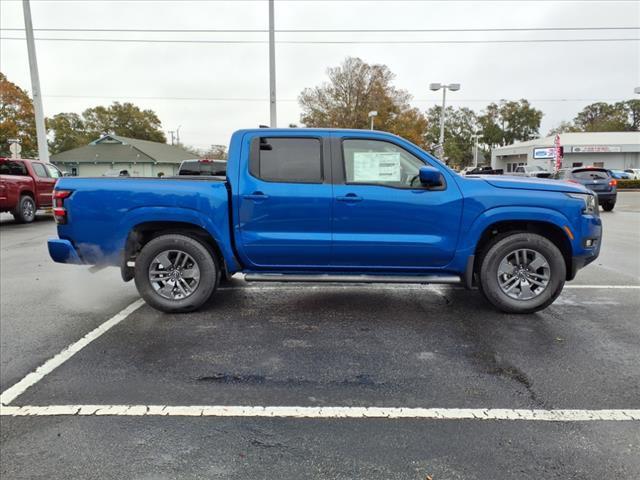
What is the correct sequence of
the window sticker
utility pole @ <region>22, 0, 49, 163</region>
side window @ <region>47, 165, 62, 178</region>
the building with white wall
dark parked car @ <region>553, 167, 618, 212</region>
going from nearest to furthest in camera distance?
1. the window sticker
2. side window @ <region>47, 165, 62, 178</region>
3. utility pole @ <region>22, 0, 49, 163</region>
4. dark parked car @ <region>553, 167, 618, 212</region>
5. the building with white wall

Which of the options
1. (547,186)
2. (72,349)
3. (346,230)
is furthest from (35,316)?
(547,186)

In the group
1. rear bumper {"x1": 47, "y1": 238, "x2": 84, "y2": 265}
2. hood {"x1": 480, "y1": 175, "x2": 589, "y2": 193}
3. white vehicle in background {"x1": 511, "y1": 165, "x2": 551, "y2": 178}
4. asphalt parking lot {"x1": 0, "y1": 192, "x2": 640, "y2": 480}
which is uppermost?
hood {"x1": 480, "y1": 175, "x2": 589, "y2": 193}

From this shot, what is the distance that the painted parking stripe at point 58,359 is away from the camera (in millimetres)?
Result: 3285

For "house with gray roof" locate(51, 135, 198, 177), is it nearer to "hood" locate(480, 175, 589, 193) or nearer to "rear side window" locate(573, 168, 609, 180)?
"rear side window" locate(573, 168, 609, 180)

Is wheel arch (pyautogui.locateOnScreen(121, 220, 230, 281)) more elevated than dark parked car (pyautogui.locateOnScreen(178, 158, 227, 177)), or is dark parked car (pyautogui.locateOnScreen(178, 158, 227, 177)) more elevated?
dark parked car (pyautogui.locateOnScreen(178, 158, 227, 177))

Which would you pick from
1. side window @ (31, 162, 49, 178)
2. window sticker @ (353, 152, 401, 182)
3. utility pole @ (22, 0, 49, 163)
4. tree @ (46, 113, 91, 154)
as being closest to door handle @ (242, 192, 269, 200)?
window sticker @ (353, 152, 401, 182)

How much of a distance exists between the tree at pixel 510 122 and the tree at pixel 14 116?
3093 inches

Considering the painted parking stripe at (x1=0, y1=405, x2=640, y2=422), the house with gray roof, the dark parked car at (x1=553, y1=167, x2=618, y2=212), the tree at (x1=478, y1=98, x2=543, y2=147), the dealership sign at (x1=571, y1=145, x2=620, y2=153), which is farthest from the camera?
the tree at (x1=478, y1=98, x2=543, y2=147)

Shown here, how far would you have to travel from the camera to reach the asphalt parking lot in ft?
8.30

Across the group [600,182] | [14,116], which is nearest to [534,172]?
[600,182]

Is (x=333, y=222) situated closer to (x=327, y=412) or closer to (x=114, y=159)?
(x=327, y=412)

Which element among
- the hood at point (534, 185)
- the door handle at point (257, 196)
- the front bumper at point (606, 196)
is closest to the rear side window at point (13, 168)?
the door handle at point (257, 196)

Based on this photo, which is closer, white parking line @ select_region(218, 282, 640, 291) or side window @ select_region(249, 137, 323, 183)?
side window @ select_region(249, 137, 323, 183)

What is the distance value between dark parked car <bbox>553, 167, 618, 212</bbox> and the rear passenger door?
1577 centimetres
